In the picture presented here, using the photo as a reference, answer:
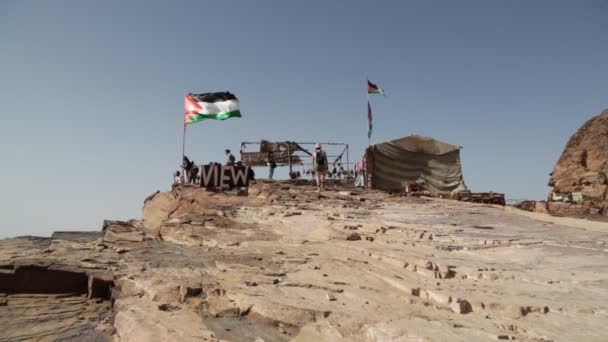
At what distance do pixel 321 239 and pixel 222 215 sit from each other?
3428 millimetres

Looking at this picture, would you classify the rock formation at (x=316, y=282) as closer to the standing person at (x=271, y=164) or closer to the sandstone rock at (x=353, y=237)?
the sandstone rock at (x=353, y=237)

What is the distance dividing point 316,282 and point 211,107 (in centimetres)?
1480

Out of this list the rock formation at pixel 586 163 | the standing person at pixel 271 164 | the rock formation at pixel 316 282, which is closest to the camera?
the rock formation at pixel 316 282

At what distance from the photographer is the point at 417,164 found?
2138cm

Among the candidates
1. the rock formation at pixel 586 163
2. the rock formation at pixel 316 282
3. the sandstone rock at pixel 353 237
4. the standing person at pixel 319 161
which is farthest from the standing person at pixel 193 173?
the rock formation at pixel 586 163

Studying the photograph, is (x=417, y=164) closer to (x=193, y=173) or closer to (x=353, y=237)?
(x=193, y=173)

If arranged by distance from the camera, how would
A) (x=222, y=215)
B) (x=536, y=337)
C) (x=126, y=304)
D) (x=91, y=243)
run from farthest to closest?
(x=222, y=215)
(x=91, y=243)
(x=126, y=304)
(x=536, y=337)

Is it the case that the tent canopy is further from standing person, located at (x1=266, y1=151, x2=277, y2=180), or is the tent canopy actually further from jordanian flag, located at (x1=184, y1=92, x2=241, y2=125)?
jordanian flag, located at (x1=184, y1=92, x2=241, y2=125)

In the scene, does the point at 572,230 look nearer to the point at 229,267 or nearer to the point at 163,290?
the point at 229,267

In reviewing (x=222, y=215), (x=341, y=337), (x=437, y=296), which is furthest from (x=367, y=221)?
(x=341, y=337)

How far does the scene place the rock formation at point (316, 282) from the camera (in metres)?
3.26

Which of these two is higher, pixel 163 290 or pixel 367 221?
pixel 367 221

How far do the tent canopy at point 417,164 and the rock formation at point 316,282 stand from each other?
1186 cm

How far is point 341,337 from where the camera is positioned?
3096mm
